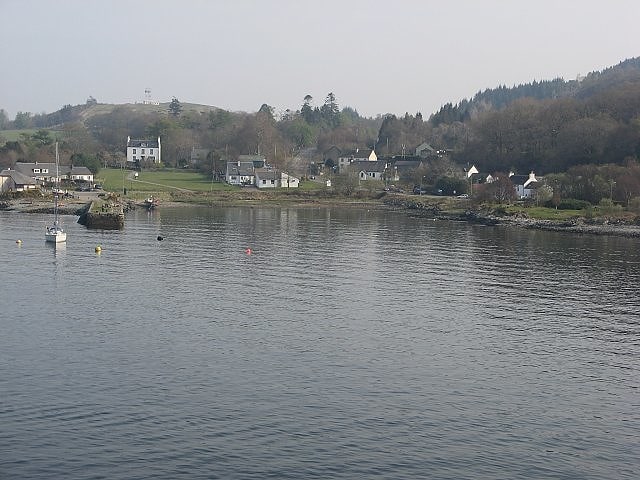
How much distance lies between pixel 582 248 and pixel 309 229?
27440 mm

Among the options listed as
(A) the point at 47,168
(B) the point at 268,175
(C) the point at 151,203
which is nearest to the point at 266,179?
(B) the point at 268,175

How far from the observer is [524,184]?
11806 centimetres

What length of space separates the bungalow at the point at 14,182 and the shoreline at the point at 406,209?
36.2 ft

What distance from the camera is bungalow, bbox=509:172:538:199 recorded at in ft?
376

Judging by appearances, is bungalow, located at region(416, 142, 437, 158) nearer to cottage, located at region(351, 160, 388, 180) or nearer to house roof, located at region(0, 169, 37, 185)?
cottage, located at region(351, 160, 388, 180)

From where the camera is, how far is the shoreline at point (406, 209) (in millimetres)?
83438

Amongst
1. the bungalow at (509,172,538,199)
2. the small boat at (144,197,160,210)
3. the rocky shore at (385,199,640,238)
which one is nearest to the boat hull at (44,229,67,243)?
the small boat at (144,197,160,210)

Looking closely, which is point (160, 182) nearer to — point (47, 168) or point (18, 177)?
point (47, 168)

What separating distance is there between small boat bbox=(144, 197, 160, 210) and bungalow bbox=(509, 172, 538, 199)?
5469cm

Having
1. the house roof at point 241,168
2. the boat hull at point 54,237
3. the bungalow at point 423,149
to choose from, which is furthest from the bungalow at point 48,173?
the bungalow at point 423,149

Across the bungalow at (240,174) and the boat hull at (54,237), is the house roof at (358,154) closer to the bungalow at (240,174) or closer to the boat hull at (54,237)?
the bungalow at (240,174)

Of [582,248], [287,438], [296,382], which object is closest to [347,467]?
[287,438]

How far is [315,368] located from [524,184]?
319ft

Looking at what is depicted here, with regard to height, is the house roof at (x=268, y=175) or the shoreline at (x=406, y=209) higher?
the house roof at (x=268, y=175)
